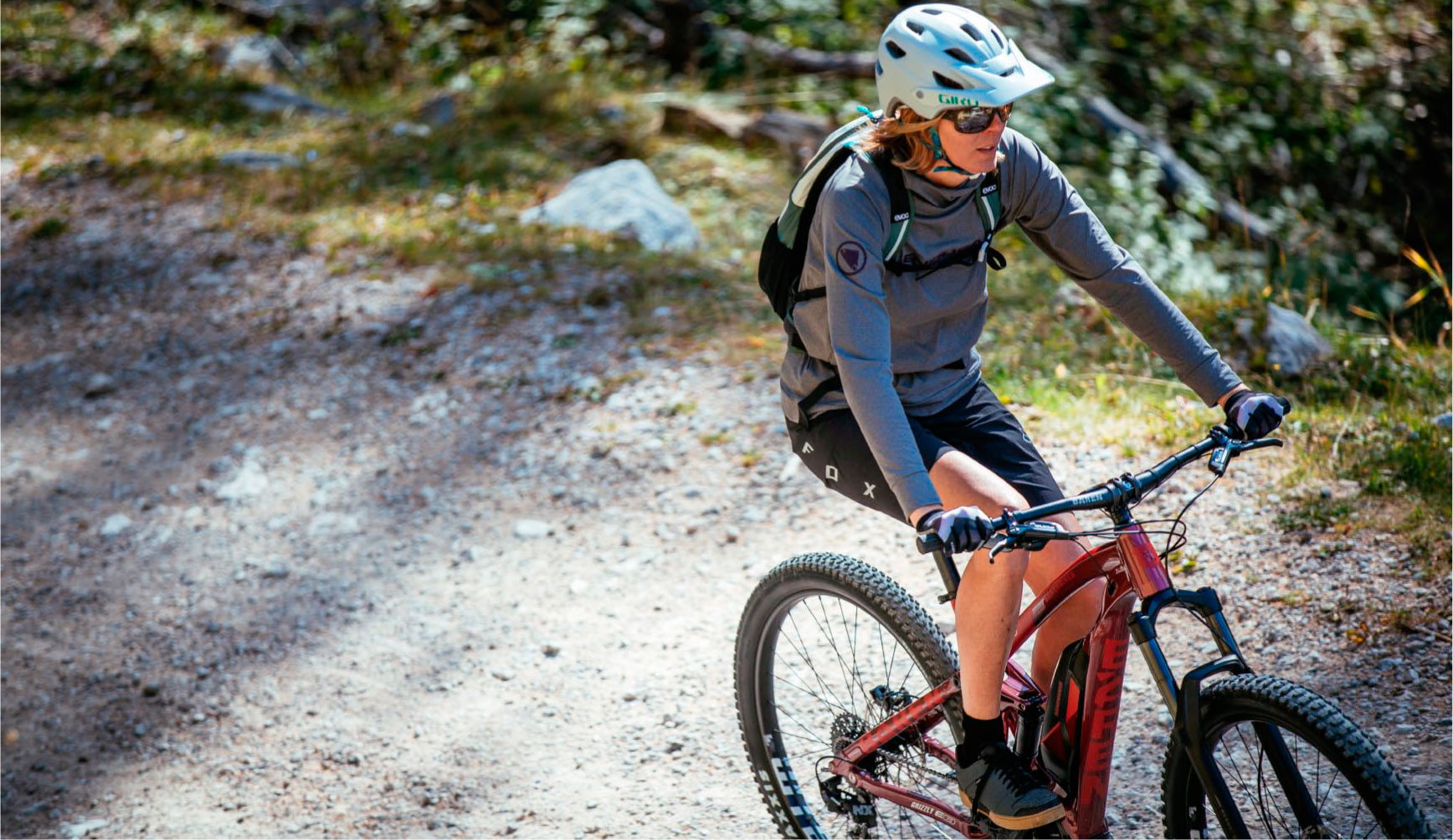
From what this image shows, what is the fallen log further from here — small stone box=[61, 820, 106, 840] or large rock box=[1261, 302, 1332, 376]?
small stone box=[61, 820, 106, 840]

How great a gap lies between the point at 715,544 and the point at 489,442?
1.58 meters

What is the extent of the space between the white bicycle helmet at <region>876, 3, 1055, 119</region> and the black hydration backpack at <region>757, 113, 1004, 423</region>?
0.50ft

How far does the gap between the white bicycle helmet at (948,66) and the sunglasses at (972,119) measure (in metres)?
0.02

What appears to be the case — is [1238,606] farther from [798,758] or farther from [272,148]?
[272,148]

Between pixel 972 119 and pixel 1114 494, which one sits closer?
pixel 1114 494

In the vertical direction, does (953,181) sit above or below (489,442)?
above

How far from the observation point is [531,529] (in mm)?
5383

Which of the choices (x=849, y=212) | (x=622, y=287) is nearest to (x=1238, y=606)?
(x=849, y=212)

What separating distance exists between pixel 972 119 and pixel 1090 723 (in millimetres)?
1452

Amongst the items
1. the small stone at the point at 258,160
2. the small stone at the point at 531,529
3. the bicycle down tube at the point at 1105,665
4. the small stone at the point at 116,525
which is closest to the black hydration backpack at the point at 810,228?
the bicycle down tube at the point at 1105,665

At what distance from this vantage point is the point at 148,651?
488cm

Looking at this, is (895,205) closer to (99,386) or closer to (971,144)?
(971,144)

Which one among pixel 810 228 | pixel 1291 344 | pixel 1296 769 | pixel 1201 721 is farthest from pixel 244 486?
pixel 1291 344

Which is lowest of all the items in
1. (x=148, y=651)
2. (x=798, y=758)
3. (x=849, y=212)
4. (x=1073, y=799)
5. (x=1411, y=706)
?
(x=148, y=651)
